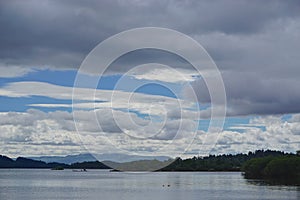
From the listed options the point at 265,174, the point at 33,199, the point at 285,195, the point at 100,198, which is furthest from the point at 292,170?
the point at 33,199

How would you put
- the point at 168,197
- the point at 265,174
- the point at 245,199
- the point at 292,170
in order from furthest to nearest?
the point at 265,174 < the point at 292,170 < the point at 168,197 < the point at 245,199

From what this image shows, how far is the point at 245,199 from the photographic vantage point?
92.6 meters

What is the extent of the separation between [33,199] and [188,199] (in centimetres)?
2625

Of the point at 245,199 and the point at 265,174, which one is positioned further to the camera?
the point at 265,174

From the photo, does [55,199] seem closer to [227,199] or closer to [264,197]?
[227,199]

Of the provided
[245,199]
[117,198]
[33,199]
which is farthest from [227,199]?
[33,199]

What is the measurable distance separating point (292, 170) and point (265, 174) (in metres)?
16.0

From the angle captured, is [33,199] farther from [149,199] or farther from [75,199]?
[149,199]

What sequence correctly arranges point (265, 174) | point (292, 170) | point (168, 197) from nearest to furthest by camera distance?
point (168, 197)
point (292, 170)
point (265, 174)

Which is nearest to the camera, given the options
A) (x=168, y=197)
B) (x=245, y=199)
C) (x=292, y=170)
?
(x=245, y=199)

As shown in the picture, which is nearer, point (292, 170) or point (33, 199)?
point (33, 199)

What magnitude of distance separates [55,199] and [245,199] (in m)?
31.9

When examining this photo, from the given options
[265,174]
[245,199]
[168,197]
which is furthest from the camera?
[265,174]

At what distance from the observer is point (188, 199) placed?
310 feet
